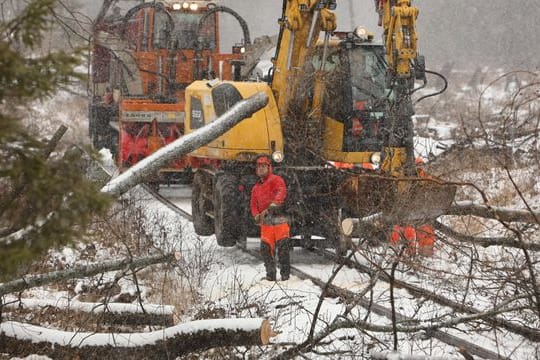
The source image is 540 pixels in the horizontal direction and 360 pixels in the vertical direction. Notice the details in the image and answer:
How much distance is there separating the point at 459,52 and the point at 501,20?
3828 millimetres

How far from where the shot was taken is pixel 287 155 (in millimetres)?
10625

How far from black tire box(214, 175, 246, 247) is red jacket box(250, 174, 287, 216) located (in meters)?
0.87

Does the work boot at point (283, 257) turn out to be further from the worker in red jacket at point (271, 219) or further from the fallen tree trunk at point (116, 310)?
the fallen tree trunk at point (116, 310)

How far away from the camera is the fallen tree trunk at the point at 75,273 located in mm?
5332

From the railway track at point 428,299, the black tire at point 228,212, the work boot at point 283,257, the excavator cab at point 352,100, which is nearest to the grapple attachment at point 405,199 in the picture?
the railway track at point 428,299

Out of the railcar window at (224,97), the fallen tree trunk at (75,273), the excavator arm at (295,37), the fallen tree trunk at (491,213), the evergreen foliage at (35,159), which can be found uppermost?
the excavator arm at (295,37)

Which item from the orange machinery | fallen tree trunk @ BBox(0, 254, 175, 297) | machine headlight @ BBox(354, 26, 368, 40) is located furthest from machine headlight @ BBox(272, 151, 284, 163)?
the orange machinery

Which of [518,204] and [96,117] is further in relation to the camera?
[96,117]

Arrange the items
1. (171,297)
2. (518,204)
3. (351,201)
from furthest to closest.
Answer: (518,204)
(351,201)
(171,297)

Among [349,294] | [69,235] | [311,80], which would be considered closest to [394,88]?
[311,80]

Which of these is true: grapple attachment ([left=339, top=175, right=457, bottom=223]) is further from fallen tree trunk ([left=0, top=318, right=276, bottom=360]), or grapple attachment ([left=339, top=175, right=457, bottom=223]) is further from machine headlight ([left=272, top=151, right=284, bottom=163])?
fallen tree trunk ([left=0, top=318, right=276, bottom=360])

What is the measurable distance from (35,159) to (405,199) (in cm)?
568

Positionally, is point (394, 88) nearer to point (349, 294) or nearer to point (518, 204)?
point (349, 294)

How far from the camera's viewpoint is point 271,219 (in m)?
9.50
